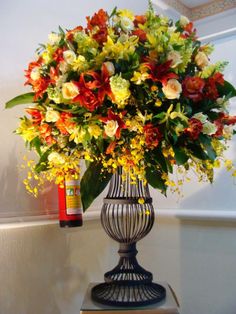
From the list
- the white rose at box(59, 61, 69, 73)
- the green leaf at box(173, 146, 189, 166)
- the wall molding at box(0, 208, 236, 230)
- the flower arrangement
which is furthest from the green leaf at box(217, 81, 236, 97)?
the wall molding at box(0, 208, 236, 230)

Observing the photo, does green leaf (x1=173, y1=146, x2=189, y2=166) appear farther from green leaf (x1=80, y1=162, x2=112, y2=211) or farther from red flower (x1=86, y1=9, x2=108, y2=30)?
red flower (x1=86, y1=9, x2=108, y2=30)

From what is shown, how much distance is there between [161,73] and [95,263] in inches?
38.2

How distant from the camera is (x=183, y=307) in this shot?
1706 mm

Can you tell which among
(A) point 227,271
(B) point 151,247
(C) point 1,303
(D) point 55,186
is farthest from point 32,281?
(A) point 227,271

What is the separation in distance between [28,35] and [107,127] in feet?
2.38

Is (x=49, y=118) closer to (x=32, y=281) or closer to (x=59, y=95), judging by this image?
(x=59, y=95)

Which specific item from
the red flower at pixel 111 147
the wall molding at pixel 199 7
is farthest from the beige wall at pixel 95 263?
the wall molding at pixel 199 7

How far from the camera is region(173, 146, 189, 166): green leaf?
3.36 feet

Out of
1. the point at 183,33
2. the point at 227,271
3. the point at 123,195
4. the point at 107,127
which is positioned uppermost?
the point at 183,33

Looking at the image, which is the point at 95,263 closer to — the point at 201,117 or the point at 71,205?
the point at 71,205

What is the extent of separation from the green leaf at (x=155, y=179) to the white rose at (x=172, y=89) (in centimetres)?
22

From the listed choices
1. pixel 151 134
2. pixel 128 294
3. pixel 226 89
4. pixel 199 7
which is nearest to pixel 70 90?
pixel 151 134

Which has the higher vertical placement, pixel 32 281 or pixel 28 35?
pixel 28 35

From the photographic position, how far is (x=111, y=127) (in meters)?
1.00
